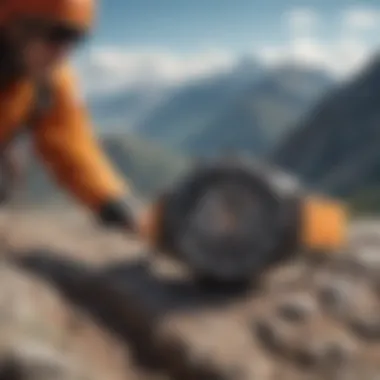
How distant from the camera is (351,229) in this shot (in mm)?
3062

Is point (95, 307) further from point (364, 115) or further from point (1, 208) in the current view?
point (364, 115)

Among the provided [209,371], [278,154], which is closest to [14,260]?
[209,371]

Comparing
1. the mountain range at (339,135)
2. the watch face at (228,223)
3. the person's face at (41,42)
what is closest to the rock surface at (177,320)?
the watch face at (228,223)

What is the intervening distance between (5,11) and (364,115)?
54.9 metres

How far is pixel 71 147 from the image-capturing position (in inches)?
115

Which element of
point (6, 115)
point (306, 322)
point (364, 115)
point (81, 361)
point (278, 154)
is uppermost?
point (364, 115)

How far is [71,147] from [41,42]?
44cm

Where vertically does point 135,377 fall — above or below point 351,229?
below

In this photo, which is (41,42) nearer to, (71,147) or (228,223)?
(71,147)

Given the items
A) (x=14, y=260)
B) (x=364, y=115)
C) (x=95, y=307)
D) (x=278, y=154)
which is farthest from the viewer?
(x=364, y=115)

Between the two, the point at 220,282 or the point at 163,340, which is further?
the point at 220,282

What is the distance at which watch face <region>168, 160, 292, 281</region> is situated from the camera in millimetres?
2367

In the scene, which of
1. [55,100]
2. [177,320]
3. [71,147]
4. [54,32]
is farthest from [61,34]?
[177,320]

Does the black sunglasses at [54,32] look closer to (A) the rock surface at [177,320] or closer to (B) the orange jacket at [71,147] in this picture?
(B) the orange jacket at [71,147]
